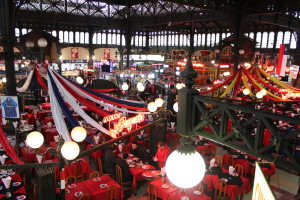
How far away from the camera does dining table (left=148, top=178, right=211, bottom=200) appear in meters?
6.59

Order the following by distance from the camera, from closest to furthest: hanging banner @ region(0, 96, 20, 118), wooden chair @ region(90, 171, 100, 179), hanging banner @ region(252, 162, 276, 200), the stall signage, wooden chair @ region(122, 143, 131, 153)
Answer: hanging banner @ region(252, 162, 276, 200) → the stall signage → wooden chair @ region(90, 171, 100, 179) → hanging banner @ region(0, 96, 20, 118) → wooden chair @ region(122, 143, 131, 153)

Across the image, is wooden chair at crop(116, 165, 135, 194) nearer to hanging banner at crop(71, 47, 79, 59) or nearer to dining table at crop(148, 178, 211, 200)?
dining table at crop(148, 178, 211, 200)

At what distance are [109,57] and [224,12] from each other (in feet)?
75.4

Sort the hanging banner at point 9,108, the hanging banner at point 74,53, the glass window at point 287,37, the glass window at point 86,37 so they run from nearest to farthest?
the hanging banner at point 9,108 < the glass window at point 287,37 < the hanging banner at point 74,53 < the glass window at point 86,37

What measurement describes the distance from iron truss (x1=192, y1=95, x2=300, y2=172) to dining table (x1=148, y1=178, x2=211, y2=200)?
14.0 feet

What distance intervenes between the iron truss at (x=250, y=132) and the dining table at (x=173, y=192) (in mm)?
4275

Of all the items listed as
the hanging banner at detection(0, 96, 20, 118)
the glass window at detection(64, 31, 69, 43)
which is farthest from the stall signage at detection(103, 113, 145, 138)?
the glass window at detection(64, 31, 69, 43)

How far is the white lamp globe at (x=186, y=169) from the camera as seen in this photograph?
2.44 metres

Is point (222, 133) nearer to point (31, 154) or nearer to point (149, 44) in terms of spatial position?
point (31, 154)

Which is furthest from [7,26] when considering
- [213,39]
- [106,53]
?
[213,39]

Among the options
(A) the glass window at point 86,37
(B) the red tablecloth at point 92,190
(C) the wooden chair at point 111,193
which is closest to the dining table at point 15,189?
(B) the red tablecloth at point 92,190

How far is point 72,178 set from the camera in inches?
309

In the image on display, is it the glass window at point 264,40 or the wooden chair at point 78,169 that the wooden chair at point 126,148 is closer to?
the wooden chair at point 78,169

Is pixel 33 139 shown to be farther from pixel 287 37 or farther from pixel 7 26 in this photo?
pixel 287 37
